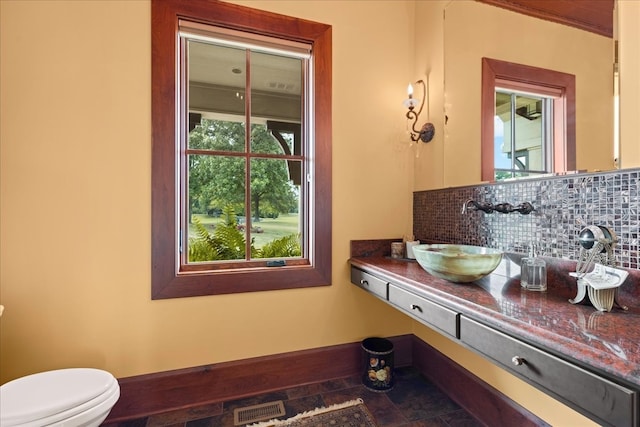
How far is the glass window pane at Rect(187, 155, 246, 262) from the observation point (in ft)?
5.70

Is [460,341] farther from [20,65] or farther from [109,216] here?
[20,65]

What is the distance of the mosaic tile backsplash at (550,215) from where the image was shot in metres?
1.03

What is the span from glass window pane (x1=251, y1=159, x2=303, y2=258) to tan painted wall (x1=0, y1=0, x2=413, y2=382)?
0.30 m

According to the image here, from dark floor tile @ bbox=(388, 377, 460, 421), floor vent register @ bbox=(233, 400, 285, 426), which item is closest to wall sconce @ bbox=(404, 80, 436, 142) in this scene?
dark floor tile @ bbox=(388, 377, 460, 421)

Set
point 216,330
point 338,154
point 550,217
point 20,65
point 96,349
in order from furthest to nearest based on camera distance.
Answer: point 338,154 < point 216,330 < point 96,349 < point 20,65 < point 550,217

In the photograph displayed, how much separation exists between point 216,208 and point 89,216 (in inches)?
23.9

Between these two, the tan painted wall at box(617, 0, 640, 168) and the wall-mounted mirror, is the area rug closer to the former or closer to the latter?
the wall-mounted mirror

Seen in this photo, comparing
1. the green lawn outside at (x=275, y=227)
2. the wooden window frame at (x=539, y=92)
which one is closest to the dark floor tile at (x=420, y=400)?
the green lawn outside at (x=275, y=227)

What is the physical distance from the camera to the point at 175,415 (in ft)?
5.10

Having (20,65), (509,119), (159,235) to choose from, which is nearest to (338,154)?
(509,119)

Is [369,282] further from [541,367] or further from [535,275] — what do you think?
[541,367]

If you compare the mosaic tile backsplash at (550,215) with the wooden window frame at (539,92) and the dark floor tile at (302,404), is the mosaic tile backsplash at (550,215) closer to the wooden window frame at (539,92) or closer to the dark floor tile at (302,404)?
the wooden window frame at (539,92)

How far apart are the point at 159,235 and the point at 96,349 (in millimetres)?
639

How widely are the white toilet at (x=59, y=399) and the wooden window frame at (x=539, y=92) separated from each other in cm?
199
